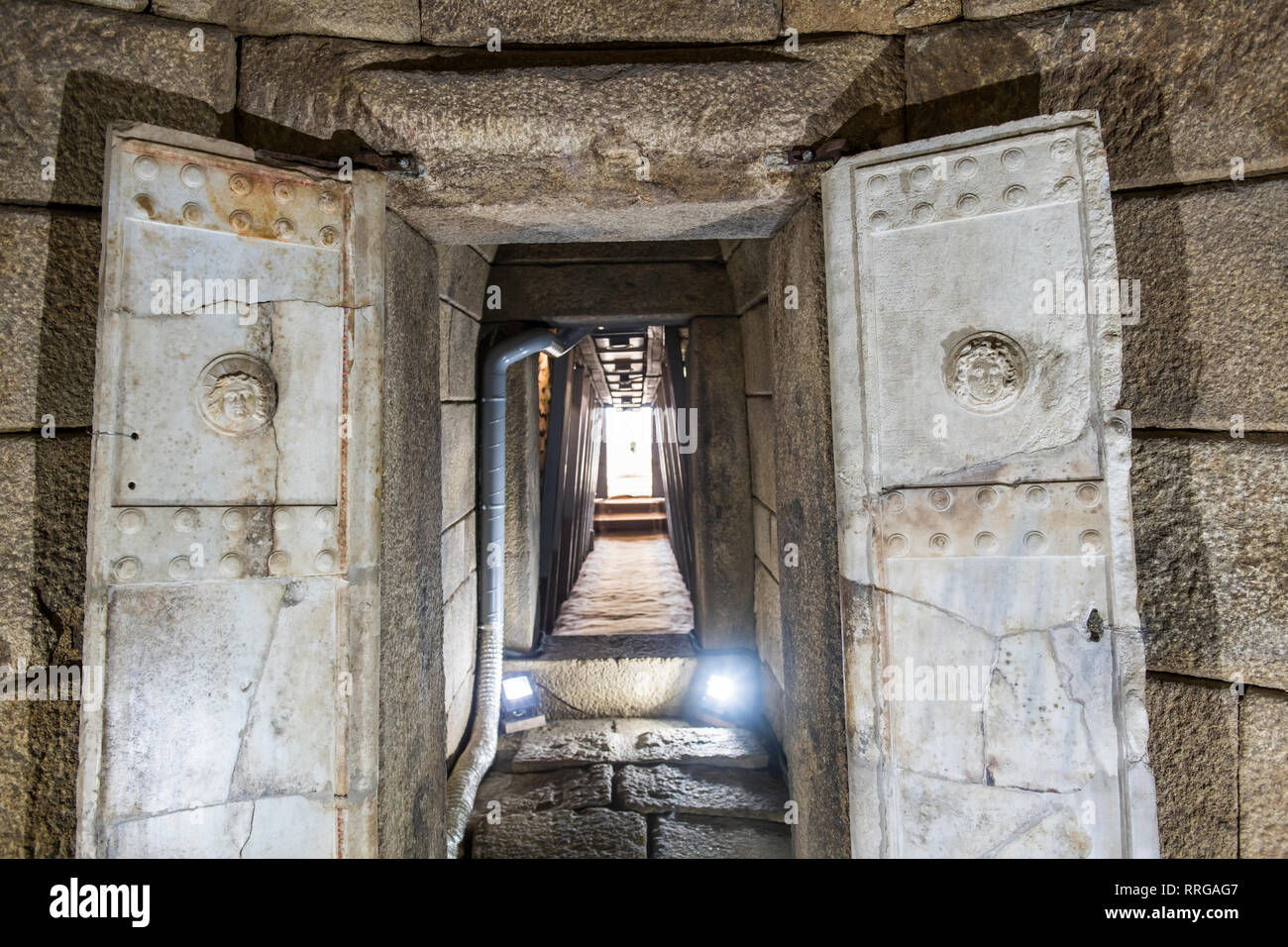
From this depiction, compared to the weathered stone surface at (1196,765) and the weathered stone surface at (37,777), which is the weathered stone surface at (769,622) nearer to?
the weathered stone surface at (1196,765)

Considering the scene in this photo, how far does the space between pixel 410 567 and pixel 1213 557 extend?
88.2 inches

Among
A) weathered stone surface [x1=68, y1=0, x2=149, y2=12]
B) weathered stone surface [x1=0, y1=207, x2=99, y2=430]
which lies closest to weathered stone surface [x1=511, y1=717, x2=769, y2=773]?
weathered stone surface [x1=0, y1=207, x2=99, y2=430]

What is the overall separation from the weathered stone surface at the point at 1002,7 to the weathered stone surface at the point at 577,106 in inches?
8.9

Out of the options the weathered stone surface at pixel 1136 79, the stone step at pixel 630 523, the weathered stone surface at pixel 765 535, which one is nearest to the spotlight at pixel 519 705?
the weathered stone surface at pixel 765 535

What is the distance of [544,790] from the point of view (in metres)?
2.99

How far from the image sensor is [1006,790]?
1411mm

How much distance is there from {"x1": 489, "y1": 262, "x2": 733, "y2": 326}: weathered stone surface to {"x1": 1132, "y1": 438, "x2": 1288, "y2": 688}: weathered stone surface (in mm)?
2473

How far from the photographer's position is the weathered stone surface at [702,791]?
2859 millimetres

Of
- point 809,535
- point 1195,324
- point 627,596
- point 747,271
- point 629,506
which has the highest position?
point 747,271

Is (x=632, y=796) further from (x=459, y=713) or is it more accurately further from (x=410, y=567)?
(x=410, y=567)

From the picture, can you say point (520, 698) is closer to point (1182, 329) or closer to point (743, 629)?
point (743, 629)

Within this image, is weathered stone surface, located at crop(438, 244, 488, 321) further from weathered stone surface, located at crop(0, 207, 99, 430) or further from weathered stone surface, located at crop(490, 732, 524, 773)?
weathered stone surface, located at crop(490, 732, 524, 773)

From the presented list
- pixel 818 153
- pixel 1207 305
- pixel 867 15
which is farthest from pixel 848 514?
pixel 867 15

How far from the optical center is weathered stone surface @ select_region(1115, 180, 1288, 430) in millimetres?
1522
